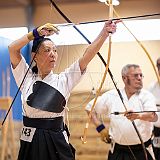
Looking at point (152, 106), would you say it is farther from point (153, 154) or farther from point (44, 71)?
point (44, 71)

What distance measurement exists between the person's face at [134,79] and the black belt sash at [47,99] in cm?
57

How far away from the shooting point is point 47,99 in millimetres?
1487

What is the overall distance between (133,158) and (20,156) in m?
0.74

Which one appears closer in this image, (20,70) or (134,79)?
(20,70)

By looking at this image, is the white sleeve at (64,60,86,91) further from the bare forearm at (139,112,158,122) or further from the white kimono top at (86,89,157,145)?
the white kimono top at (86,89,157,145)

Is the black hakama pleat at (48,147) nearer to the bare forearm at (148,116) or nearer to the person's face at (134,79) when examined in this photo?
the bare forearm at (148,116)

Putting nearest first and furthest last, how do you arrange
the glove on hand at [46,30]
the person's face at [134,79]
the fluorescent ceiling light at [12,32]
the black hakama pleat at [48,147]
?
1. the glove on hand at [46,30]
2. the black hakama pleat at [48,147]
3. the person's face at [134,79]
4. the fluorescent ceiling light at [12,32]

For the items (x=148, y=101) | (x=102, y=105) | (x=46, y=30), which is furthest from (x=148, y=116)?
(x=46, y=30)

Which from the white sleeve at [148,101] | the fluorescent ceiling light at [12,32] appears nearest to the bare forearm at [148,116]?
the white sleeve at [148,101]

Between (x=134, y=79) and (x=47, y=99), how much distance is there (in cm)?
64

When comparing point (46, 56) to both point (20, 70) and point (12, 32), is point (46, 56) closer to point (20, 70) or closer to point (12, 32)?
point (20, 70)

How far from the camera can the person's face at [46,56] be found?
1511mm

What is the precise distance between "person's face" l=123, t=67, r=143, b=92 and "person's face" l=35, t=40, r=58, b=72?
0.55 m

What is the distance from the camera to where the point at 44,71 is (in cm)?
157
